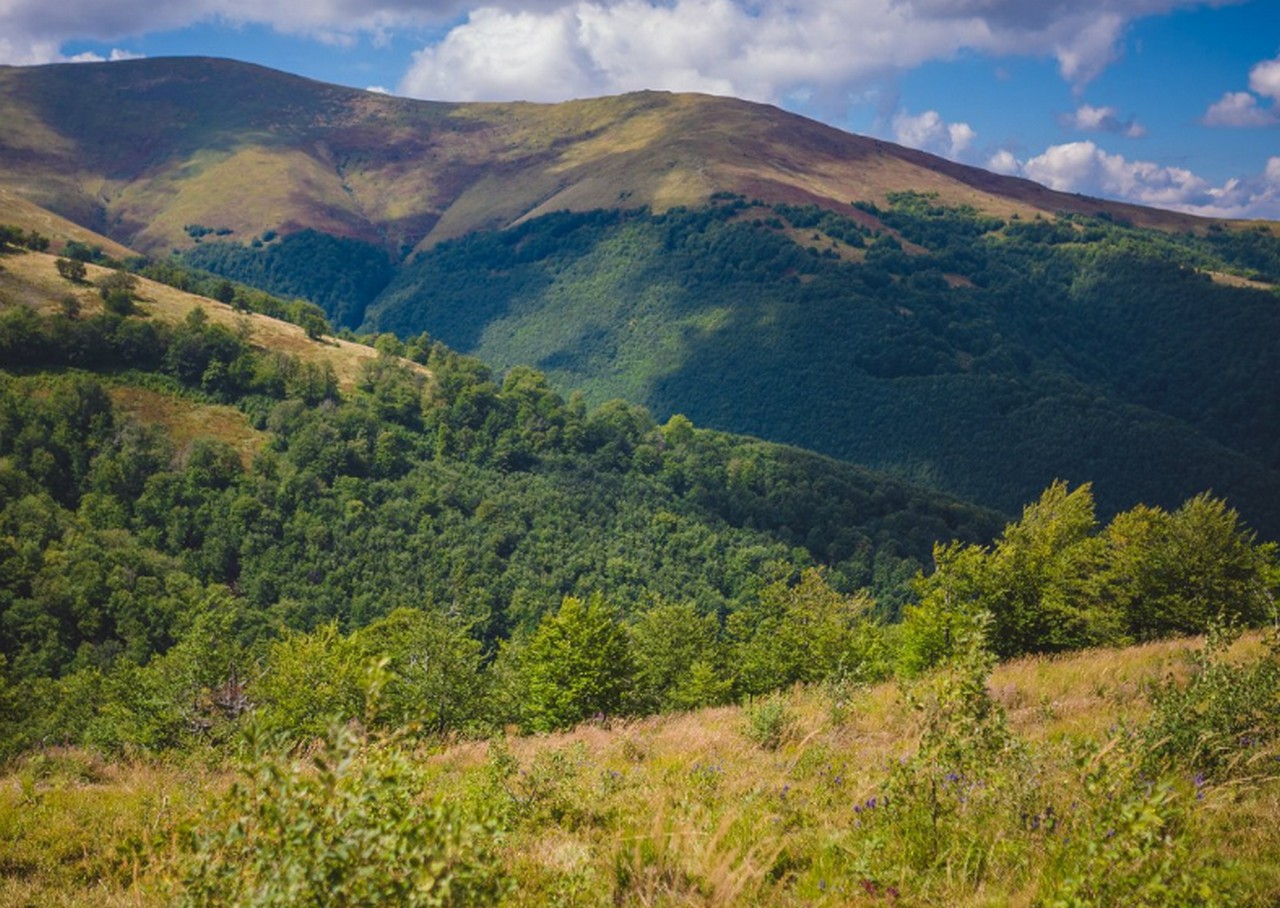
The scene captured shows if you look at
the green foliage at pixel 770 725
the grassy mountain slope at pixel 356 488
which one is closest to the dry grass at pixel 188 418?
the grassy mountain slope at pixel 356 488

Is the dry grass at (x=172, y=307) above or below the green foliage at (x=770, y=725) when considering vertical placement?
above

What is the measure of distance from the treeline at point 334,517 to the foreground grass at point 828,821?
71.1 feet

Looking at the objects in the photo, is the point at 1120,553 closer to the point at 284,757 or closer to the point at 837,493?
the point at 284,757

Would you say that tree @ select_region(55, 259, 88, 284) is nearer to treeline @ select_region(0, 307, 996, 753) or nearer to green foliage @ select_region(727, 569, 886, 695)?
treeline @ select_region(0, 307, 996, 753)

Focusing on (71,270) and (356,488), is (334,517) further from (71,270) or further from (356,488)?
(71,270)

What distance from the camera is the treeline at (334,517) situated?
5075cm

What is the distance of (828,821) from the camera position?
253 inches

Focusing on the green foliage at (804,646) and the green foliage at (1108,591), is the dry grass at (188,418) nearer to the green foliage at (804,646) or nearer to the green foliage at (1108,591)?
the green foliage at (804,646)

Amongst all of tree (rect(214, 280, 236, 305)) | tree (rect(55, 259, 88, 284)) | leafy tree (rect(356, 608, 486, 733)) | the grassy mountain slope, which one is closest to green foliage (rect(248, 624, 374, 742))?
leafy tree (rect(356, 608, 486, 733))

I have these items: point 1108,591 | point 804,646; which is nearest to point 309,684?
point 804,646

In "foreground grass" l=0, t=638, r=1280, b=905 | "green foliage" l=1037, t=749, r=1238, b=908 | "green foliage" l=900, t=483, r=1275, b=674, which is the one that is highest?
"green foliage" l=1037, t=749, r=1238, b=908

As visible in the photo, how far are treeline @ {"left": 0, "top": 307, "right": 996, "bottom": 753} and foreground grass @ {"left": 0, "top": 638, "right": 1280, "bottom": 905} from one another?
2167cm

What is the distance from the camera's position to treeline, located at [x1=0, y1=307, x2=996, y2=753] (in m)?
50.8

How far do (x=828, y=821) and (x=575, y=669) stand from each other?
2304 centimetres
